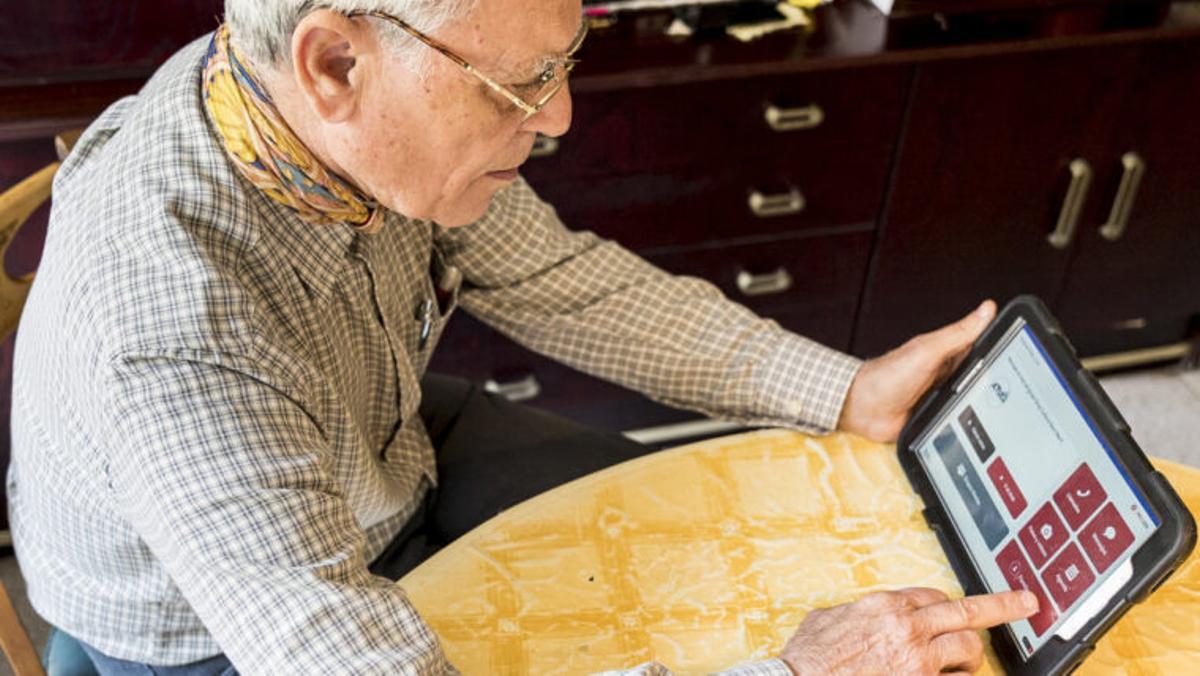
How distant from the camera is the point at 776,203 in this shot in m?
2.06

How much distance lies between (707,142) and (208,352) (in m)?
1.13

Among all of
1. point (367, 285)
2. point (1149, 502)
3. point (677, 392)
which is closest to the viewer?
point (1149, 502)

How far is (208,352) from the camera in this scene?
1.01m

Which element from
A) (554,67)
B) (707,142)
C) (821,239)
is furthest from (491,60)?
(821,239)

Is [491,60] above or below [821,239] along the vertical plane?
above

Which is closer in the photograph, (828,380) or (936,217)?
(828,380)

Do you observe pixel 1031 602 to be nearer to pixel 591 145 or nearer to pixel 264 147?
pixel 264 147

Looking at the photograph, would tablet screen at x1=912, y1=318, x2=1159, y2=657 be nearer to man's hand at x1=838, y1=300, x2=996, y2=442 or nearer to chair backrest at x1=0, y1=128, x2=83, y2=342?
man's hand at x1=838, y1=300, x2=996, y2=442

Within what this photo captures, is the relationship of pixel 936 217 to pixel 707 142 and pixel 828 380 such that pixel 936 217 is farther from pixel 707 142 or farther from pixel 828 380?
pixel 828 380

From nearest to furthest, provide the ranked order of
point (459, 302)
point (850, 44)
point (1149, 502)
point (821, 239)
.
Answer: point (1149, 502), point (459, 302), point (850, 44), point (821, 239)

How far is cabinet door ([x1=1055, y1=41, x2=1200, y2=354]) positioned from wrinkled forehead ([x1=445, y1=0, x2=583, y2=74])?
4.76ft

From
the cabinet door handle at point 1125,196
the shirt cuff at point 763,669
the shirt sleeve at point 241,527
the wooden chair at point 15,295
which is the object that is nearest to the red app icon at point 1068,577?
the shirt cuff at point 763,669

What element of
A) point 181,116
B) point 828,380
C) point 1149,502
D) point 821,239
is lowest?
point 821,239

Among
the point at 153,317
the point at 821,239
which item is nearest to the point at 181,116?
the point at 153,317
